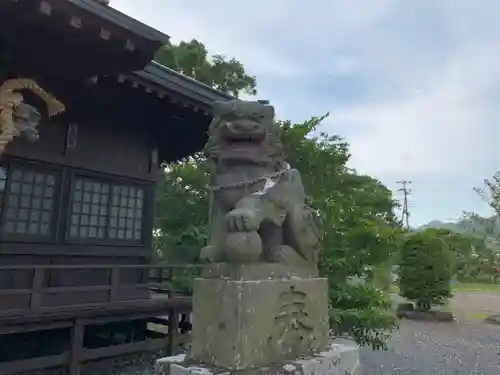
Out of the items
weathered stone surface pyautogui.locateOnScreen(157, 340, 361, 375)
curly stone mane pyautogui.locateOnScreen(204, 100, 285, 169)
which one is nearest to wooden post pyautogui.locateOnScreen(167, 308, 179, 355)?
weathered stone surface pyautogui.locateOnScreen(157, 340, 361, 375)

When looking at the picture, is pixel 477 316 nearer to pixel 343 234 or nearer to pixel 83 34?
pixel 343 234

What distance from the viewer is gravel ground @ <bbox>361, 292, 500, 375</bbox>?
8.70 metres

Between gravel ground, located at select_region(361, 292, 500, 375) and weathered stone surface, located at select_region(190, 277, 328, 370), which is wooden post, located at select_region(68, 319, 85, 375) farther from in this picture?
gravel ground, located at select_region(361, 292, 500, 375)

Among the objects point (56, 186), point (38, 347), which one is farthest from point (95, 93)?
point (38, 347)

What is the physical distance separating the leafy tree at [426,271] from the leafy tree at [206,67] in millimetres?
8424

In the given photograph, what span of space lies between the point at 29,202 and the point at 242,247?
514cm

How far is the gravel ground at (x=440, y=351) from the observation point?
8703 millimetres

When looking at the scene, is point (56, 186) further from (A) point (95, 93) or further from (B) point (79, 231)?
(A) point (95, 93)

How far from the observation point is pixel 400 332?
522 inches

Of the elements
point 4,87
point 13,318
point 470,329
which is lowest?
point 470,329

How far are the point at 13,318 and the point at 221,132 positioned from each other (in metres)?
4.14

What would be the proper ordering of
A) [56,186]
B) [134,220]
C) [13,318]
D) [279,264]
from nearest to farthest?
[279,264] → [13,318] → [56,186] → [134,220]

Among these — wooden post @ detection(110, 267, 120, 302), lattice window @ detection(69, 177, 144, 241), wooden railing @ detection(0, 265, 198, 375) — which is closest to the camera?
wooden railing @ detection(0, 265, 198, 375)

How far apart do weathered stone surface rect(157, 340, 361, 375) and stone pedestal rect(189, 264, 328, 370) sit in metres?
0.05
